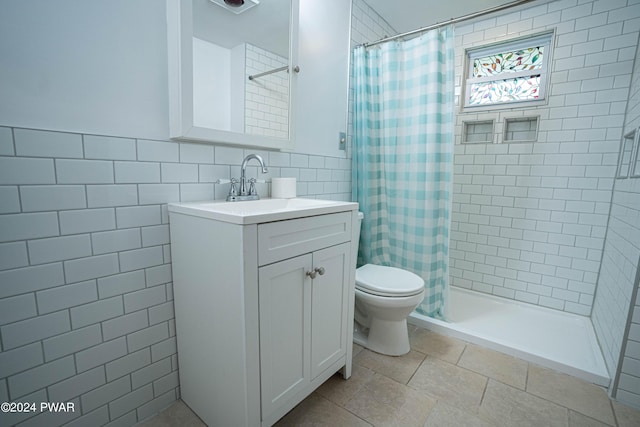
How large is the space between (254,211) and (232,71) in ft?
2.32

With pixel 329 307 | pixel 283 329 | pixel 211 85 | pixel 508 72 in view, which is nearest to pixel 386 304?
pixel 329 307

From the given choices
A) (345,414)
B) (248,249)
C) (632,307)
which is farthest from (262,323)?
(632,307)

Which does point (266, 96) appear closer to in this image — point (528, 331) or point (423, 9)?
point (423, 9)

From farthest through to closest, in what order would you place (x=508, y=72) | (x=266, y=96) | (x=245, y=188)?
(x=508, y=72) < (x=266, y=96) < (x=245, y=188)

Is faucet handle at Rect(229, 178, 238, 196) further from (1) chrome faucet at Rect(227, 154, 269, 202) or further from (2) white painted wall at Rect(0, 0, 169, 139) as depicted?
(2) white painted wall at Rect(0, 0, 169, 139)

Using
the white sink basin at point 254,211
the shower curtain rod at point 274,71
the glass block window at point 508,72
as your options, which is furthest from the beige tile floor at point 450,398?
the glass block window at point 508,72

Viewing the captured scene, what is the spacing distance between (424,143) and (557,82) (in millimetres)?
1254

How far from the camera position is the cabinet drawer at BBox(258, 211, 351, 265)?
100cm

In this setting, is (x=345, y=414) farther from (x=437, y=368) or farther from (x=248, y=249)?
(x=248, y=249)

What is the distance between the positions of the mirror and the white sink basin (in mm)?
300

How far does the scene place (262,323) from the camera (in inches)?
39.9

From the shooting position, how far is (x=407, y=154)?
2.00 meters

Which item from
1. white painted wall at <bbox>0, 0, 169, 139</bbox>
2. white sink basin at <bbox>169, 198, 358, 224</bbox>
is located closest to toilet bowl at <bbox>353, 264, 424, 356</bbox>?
white sink basin at <bbox>169, 198, 358, 224</bbox>

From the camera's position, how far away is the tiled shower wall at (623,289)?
1.36m
